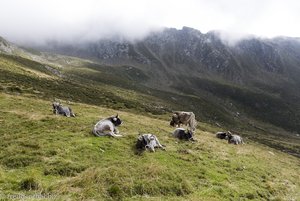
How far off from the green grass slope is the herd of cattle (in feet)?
2.65

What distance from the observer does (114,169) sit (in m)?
19.8

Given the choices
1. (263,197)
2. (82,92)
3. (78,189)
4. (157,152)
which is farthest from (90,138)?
(82,92)

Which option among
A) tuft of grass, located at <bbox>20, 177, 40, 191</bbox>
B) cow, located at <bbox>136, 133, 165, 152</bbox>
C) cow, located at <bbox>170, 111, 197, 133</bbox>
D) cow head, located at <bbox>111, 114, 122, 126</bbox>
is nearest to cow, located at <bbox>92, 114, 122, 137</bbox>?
cow, located at <bbox>136, 133, 165, 152</bbox>

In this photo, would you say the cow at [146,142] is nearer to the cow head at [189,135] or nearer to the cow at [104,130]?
the cow at [104,130]

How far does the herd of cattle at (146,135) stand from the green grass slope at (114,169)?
2.65ft

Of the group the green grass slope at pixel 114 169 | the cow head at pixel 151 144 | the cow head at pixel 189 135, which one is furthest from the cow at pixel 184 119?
the cow head at pixel 151 144

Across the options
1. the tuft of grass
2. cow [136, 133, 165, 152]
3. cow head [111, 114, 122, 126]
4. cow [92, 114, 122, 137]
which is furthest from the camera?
cow head [111, 114, 122, 126]

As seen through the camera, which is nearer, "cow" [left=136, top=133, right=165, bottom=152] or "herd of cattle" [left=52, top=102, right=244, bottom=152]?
"cow" [left=136, top=133, right=165, bottom=152]

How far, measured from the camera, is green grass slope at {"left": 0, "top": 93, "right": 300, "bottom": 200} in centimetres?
1766

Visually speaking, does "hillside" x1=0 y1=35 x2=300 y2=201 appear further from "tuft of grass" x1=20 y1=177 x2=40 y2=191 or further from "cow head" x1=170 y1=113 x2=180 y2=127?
"cow head" x1=170 y1=113 x2=180 y2=127

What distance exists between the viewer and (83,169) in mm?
20531

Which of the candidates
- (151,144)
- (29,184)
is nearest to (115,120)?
(151,144)

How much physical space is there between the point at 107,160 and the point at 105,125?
275 inches

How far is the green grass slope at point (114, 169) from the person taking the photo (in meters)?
17.7
